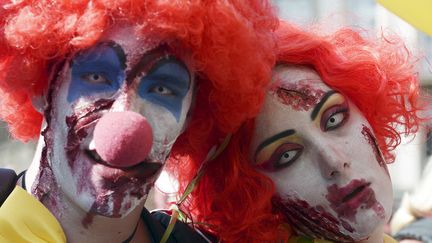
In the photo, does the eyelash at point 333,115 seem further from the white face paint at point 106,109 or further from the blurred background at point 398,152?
the blurred background at point 398,152

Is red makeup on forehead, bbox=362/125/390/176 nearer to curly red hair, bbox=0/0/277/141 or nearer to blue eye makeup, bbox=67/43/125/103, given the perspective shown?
curly red hair, bbox=0/0/277/141

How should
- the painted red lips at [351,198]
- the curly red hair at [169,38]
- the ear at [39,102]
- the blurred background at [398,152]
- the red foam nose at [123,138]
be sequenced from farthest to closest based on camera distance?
the blurred background at [398,152] < the painted red lips at [351,198] < the ear at [39,102] < the curly red hair at [169,38] < the red foam nose at [123,138]

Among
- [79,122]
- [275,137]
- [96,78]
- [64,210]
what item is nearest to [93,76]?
[96,78]

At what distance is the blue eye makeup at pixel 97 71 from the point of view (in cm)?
176

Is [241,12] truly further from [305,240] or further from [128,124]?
[305,240]

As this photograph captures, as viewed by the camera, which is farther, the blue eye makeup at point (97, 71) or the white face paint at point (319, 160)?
the white face paint at point (319, 160)

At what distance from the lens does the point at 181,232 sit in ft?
6.90

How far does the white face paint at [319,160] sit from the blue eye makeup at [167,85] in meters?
0.29

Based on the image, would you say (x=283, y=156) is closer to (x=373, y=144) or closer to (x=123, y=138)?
(x=373, y=144)

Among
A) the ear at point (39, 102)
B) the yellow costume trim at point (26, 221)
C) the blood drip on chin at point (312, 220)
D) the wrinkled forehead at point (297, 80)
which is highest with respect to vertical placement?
the wrinkled forehead at point (297, 80)

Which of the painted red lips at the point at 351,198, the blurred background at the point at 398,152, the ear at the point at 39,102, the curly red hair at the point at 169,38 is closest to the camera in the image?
the curly red hair at the point at 169,38

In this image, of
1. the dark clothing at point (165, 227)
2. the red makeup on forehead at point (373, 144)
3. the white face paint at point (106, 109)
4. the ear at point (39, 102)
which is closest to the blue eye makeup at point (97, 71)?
the white face paint at point (106, 109)

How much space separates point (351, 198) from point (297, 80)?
0.34 meters

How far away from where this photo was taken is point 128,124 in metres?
1.65
